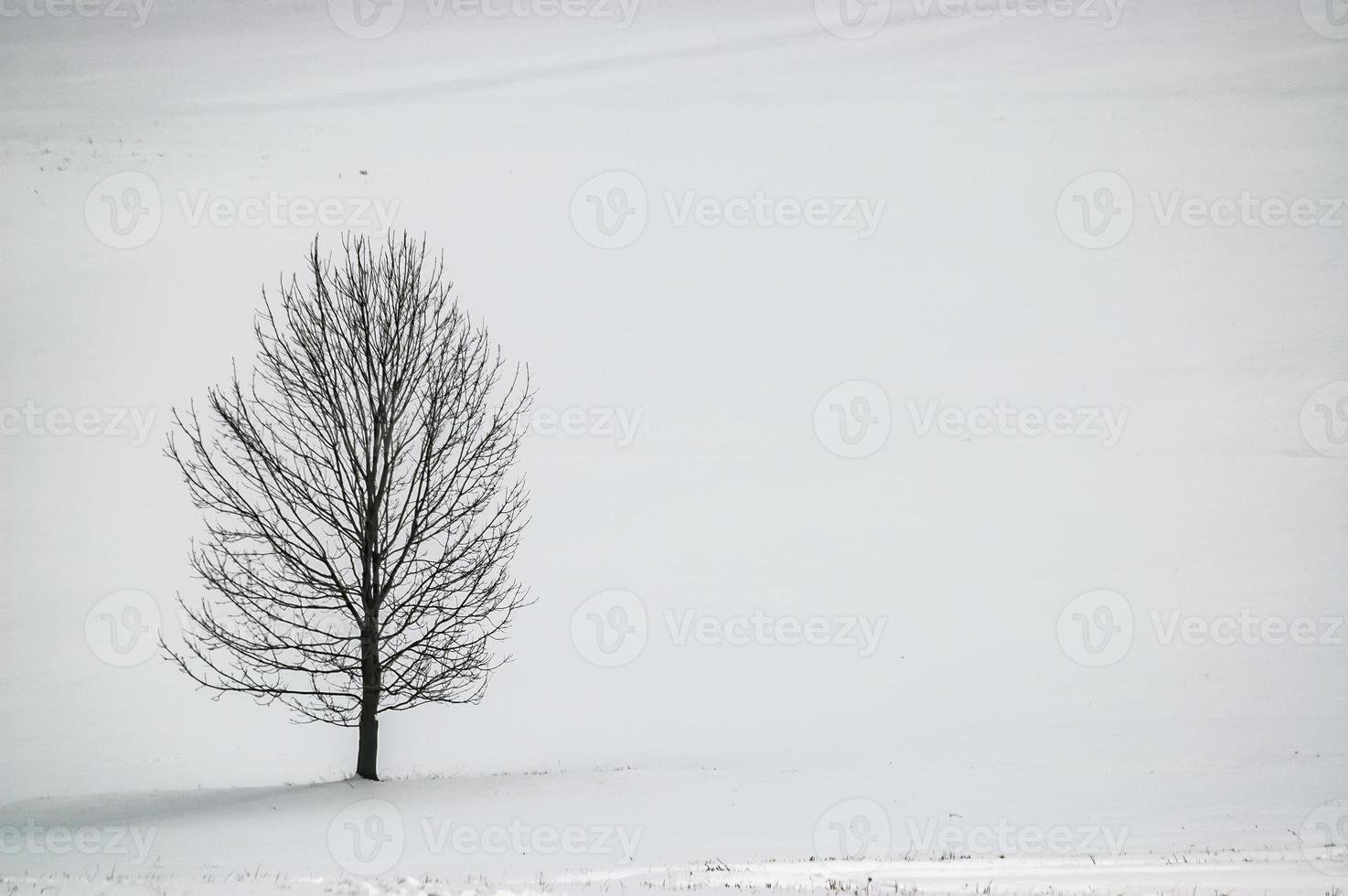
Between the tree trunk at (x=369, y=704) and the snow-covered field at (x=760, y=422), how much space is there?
53 cm

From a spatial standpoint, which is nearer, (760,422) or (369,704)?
(369,704)

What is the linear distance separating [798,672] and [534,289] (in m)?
27.6

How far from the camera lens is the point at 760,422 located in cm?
4306

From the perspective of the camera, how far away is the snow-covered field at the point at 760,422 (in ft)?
58.2

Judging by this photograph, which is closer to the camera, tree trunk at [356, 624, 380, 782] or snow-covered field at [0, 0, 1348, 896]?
snow-covered field at [0, 0, 1348, 896]

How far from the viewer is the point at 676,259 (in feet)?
180

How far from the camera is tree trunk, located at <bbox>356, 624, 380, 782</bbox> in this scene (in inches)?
709

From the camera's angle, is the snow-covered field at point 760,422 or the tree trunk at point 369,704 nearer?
the snow-covered field at point 760,422

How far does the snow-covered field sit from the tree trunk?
53cm

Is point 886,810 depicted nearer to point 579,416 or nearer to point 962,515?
point 962,515

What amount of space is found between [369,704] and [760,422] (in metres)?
26.5

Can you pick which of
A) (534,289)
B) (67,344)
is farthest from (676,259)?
(67,344)

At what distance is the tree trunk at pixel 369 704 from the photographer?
59.1ft

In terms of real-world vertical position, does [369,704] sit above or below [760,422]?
below
